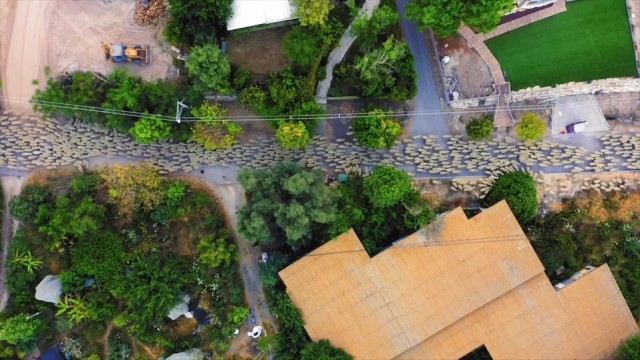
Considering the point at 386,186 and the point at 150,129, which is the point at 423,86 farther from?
the point at 150,129

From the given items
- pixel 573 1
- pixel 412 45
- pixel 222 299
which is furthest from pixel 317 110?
pixel 573 1

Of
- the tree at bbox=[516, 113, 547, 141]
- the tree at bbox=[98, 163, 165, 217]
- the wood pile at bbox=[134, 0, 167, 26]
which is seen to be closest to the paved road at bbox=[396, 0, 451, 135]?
the tree at bbox=[516, 113, 547, 141]

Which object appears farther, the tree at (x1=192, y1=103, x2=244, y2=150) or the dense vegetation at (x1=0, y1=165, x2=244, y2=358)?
the dense vegetation at (x1=0, y1=165, x2=244, y2=358)

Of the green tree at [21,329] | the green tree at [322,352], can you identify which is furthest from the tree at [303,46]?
the green tree at [21,329]

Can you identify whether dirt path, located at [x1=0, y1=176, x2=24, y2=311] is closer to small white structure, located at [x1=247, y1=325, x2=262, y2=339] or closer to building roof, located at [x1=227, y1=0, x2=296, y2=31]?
small white structure, located at [x1=247, y1=325, x2=262, y2=339]

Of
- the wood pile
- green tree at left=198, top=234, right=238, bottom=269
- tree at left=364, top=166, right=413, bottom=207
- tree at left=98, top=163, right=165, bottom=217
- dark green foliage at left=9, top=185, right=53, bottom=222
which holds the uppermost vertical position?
the wood pile
